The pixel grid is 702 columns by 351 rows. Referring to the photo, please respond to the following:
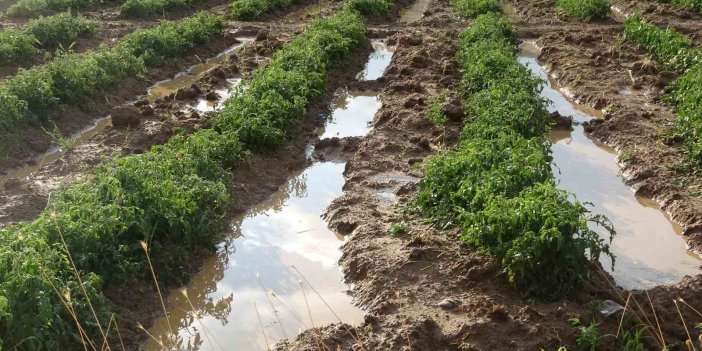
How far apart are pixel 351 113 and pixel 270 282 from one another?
552cm

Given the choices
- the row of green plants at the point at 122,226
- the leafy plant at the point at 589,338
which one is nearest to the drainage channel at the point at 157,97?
the row of green plants at the point at 122,226

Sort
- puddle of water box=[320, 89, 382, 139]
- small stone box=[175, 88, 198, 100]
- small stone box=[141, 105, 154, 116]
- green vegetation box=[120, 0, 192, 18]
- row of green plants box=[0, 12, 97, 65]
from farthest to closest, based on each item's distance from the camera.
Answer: green vegetation box=[120, 0, 192, 18]
row of green plants box=[0, 12, 97, 65]
small stone box=[175, 88, 198, 100]
puddle of water box=[320, 89, 382, 139]
small stone box=[141, 105, 154, 116]

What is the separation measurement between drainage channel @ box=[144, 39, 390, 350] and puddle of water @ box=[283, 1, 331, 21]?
36.4 ft

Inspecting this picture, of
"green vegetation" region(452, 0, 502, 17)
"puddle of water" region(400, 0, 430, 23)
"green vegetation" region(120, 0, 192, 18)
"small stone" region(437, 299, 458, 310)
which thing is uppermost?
"green vegetation" region(120, 0, 192, 18)

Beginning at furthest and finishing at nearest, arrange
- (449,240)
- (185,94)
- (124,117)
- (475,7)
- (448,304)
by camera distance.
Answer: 1. (475,7)
2. (185,94)
3. (124,117)
4. (449,240)
5. (448,304)

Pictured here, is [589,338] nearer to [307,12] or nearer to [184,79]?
[184,79]

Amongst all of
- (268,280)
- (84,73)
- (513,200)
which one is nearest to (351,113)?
Answer: (84,73)

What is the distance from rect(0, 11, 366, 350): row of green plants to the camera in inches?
227

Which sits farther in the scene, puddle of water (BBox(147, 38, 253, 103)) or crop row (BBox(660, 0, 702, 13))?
crop row (BBox(660, 0, 702, 13))

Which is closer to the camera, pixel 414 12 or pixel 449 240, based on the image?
pixel 449 240

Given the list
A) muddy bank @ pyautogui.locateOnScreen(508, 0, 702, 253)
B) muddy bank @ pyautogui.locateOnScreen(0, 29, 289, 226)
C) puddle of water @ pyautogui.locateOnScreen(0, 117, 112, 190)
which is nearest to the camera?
muddy bank @ pyautogui.locateOnScreen(0, 29, 289, 226)

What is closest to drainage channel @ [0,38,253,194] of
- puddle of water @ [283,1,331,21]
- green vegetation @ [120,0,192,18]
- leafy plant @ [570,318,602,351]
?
green vegetation @ [120,0,192,18]

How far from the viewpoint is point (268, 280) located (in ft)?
25.3

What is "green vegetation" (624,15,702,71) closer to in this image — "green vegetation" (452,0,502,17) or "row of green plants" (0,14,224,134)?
"green vegetation" (452,0,502,17)
